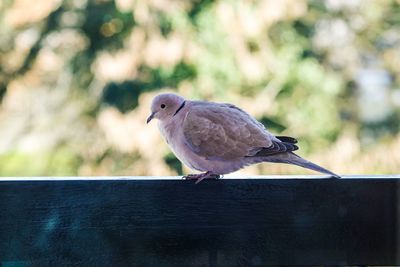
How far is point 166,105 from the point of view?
1.37m

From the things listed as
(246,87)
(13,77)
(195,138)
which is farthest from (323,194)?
(13,77)

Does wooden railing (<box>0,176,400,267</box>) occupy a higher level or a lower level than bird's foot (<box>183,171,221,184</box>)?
lower

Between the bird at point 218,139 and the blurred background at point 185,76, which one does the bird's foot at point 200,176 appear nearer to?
the bird at point 218,139

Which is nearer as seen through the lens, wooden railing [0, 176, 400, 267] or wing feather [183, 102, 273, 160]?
wooden railing [0, 176, 400, 267]

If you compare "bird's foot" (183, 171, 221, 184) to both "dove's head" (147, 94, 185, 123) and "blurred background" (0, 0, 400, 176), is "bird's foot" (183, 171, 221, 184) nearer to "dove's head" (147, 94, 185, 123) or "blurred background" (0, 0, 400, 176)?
"dove's head" (147, 94, 185, 123)

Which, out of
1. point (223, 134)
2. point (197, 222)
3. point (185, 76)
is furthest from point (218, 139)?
point (185, 76)

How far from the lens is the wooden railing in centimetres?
108

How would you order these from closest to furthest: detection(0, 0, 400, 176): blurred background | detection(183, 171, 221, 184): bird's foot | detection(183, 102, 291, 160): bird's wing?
detection(183, 171, 221, 184): bird's foot → detection(183, 102, 291, 160): bird's wing → detection(0, 0, 400, 176): blurred background

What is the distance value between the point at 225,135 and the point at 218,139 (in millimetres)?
18

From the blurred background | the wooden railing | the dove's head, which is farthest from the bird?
the blurred background

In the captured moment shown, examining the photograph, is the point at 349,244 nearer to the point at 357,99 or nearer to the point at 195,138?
the point at 195,138

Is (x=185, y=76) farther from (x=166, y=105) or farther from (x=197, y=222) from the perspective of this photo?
(x=197, y=222)

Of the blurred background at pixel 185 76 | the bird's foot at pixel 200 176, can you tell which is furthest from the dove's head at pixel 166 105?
the blurred background at pixel 185 76

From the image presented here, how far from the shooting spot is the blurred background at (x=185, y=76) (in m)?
4.38
